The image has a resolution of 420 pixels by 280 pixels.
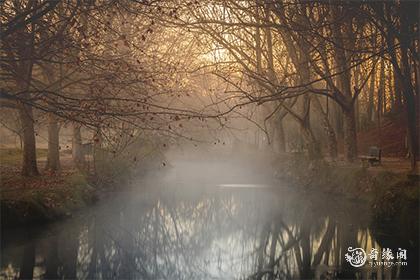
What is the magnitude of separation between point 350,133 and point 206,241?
455 inches

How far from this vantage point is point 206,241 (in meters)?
15.4

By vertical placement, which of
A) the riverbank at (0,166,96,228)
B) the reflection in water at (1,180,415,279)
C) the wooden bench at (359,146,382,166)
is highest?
the wooden bench at (359,146,382,166)

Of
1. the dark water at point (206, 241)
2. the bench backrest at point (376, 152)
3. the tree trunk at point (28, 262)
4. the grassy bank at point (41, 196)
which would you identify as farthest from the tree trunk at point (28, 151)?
the bench backrest at point (376, 152)

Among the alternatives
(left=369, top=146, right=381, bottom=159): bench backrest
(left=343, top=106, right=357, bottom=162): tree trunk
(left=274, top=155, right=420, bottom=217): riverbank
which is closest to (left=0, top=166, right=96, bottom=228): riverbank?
(left=274, top=155, right=420, bottom=217): riverbank

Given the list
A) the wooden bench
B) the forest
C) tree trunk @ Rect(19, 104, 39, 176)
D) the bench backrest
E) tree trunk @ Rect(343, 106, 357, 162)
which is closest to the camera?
the forest

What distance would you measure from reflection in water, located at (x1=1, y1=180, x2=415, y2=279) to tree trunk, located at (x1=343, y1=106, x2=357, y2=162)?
317 centimetres

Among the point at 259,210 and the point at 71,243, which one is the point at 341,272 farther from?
the point at 259,210

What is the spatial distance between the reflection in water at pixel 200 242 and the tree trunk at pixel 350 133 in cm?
317

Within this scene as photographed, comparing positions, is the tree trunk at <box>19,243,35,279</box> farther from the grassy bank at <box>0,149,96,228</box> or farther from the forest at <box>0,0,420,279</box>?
the grassy bank at <box>0,149,96,228</box>

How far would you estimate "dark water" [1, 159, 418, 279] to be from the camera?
11.7 metres

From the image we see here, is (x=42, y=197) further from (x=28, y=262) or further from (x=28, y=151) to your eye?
(x=28, y=151)

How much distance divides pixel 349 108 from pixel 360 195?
525 centimetres

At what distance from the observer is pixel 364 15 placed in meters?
15.2

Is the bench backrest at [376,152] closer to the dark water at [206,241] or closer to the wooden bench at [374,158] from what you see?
the wooden bench at [374,158]
